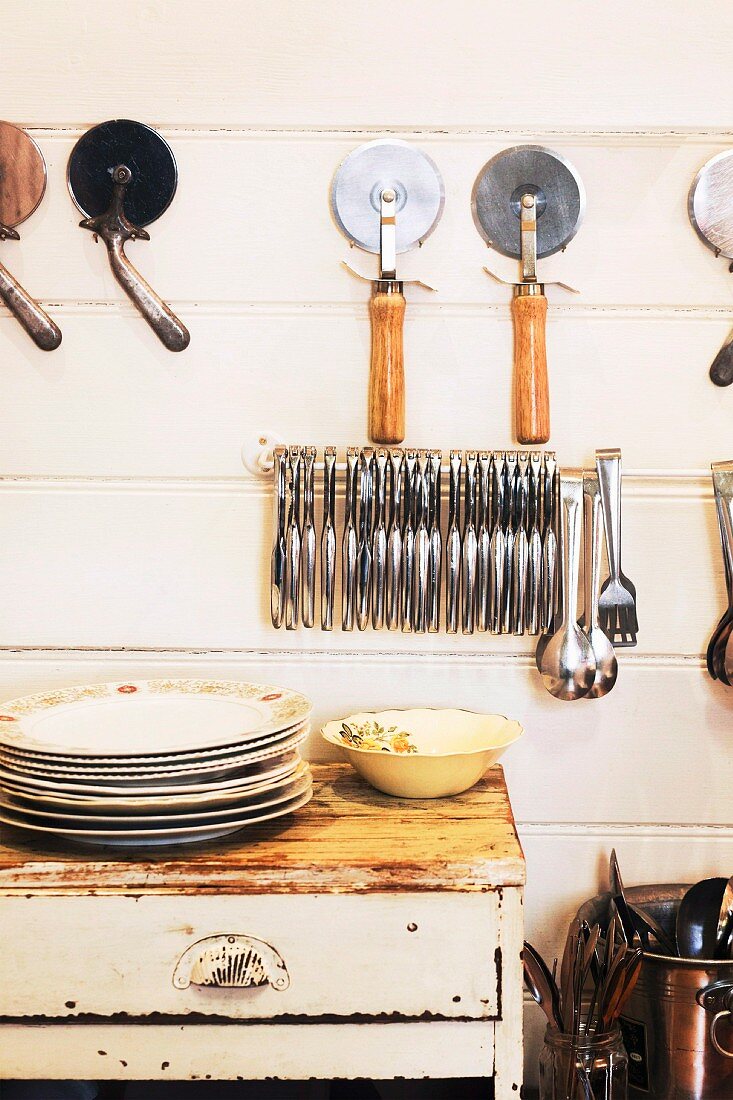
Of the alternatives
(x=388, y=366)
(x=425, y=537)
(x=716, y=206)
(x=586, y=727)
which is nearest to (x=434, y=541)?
(x=425, y=537)

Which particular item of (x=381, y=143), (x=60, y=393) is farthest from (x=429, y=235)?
(x=60, y=393)

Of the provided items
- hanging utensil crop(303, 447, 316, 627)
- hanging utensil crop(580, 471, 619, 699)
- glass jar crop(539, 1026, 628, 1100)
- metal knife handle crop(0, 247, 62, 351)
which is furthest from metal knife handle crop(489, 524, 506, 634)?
metal knife handle crop(0, 247, 62, 351)

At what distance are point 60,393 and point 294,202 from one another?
39 centimetres

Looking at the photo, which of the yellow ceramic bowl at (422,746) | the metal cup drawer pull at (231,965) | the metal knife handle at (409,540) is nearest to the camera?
the metal cup drawer pull at (231,965)

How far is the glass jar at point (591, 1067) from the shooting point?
1.05 meters

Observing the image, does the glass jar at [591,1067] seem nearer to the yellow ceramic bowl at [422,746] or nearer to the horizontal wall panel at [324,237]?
the yellow ceramic bowl at [422,746]

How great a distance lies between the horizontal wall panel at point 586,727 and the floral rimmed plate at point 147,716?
17 cm

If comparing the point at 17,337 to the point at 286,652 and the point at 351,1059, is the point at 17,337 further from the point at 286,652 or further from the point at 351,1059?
the point at 351,1059

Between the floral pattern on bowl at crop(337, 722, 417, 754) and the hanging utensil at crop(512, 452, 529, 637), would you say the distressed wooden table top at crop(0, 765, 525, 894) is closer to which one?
the floral pattern on bowl at crop(337, 722, 417, 754)

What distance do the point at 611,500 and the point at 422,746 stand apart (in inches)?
15.2

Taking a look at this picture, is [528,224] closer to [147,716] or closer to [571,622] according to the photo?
[571,622]

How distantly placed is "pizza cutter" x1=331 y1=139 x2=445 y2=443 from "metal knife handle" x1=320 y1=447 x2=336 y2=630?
74 mm

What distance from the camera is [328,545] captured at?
1188mm

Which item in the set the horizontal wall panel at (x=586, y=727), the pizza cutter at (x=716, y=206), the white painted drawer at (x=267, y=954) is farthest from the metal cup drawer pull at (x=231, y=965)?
the pizza cutter at (x=716, y=206)
